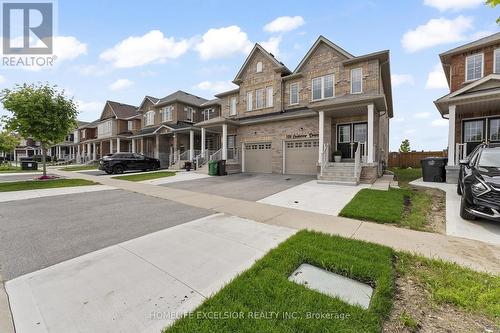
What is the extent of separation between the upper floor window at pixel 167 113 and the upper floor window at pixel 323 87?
16.6m

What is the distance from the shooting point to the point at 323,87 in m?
16.0

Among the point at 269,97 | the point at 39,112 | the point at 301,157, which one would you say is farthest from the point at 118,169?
the point at 301,157

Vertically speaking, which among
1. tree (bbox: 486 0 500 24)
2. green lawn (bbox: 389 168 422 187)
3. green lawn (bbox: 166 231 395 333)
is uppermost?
tree (bbox: 486 0 500 24)

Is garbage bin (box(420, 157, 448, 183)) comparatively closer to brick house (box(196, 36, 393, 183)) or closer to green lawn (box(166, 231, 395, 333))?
brick house (box(196, 36, 393, 183))

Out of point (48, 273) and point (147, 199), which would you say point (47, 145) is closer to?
point (147, 199)

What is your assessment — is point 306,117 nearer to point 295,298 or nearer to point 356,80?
point 356,80

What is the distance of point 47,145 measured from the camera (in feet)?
49.9

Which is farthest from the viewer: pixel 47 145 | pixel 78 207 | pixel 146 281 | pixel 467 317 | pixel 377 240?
pixel 47 145

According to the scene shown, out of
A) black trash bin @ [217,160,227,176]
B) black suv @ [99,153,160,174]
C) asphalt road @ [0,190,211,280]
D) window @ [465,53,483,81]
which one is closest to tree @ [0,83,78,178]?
black suv @ [99,153,160,174]

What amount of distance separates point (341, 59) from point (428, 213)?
12487 mm

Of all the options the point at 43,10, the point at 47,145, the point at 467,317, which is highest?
the point at 43,10

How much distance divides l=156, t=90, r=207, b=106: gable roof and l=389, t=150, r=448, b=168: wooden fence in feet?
71.9

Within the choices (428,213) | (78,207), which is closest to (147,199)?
(78,207)

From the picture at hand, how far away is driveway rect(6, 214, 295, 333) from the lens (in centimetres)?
237
